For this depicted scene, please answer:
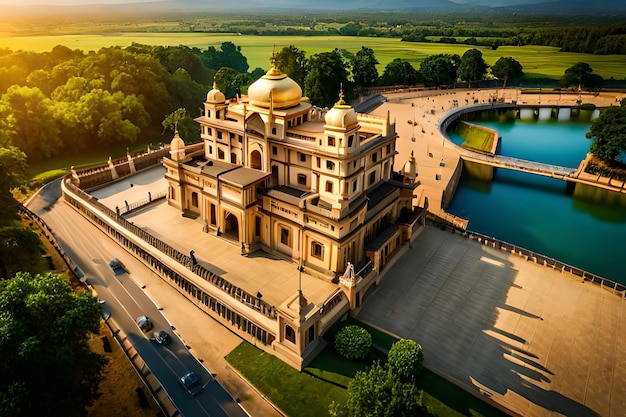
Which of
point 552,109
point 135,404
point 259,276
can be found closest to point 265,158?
point 259,276

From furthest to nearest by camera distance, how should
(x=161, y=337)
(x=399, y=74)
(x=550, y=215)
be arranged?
1. (x=399, y=74)
2. (x=550, y=215)
3. (x=161, y=337)

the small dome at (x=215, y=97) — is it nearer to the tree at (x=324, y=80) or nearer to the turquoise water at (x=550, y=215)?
the turquoise water at (x=550, y=215)

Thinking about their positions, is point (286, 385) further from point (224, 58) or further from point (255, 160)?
point (224, 58)

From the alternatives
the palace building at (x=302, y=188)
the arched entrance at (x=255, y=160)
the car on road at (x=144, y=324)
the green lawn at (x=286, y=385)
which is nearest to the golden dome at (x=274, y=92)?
the palace building at (x=302, y=188)

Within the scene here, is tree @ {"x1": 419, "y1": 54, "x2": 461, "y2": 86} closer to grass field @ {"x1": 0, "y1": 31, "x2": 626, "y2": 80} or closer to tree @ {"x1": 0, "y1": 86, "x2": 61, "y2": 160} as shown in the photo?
grass field @ {"x1": 0, "y1": 31, "x2": 626, "y2": 80}

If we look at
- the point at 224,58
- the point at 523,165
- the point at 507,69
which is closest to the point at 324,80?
the point at 523,165

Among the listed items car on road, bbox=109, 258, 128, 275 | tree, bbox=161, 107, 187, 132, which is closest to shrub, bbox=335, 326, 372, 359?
car on road, bbox=109, 258, 128, 275
